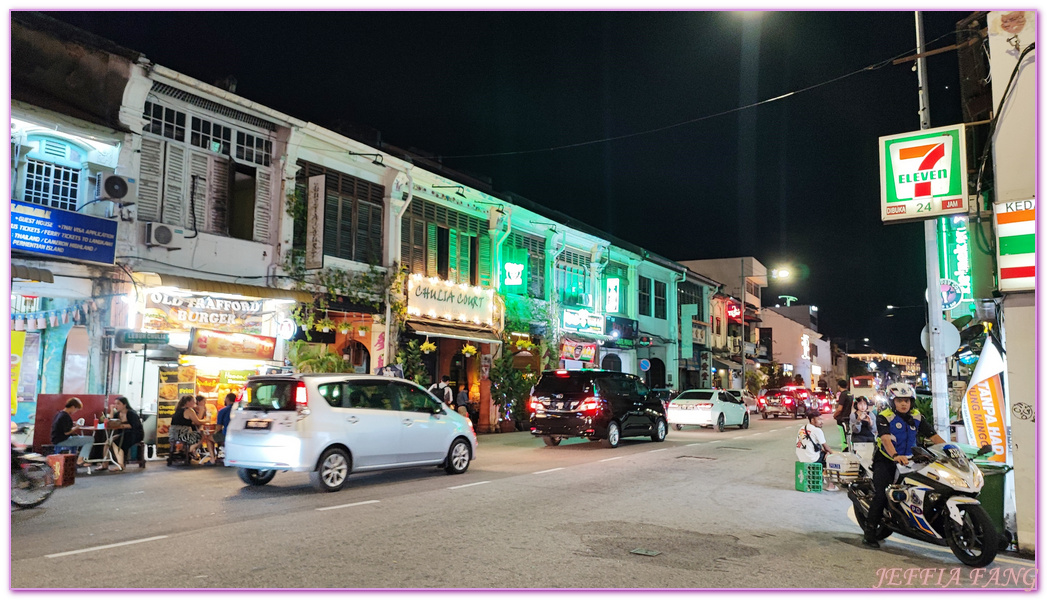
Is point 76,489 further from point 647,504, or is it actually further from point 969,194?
point 969,194

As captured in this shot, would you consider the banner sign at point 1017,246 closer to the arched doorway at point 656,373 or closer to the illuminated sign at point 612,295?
the illuminated sign at point 612,295

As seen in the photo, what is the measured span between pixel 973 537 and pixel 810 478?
5.01 metres

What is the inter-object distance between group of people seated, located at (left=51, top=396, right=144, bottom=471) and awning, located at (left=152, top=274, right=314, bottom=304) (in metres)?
2.64

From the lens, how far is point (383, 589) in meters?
5.88

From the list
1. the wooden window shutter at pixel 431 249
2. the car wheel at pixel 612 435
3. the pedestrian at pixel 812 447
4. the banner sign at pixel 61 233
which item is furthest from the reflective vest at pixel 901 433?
the wooden window shutter at pixel 431 249

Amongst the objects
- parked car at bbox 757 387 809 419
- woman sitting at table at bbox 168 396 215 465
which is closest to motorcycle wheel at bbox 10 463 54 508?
woman sitting at table at bbox 168 396 215 465

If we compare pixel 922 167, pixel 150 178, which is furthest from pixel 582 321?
pixel 922 167

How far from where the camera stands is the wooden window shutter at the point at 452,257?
82.0 ft

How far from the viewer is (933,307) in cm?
1145

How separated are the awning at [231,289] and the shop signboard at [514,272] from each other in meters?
9.29

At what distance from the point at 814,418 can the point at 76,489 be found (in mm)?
11295

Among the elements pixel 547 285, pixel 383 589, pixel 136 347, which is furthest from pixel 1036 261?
pixel 547 285

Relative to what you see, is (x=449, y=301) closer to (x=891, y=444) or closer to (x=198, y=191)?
(x=198, y=191)

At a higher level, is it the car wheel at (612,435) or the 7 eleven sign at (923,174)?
the 7 eleven sign at (923,174)
